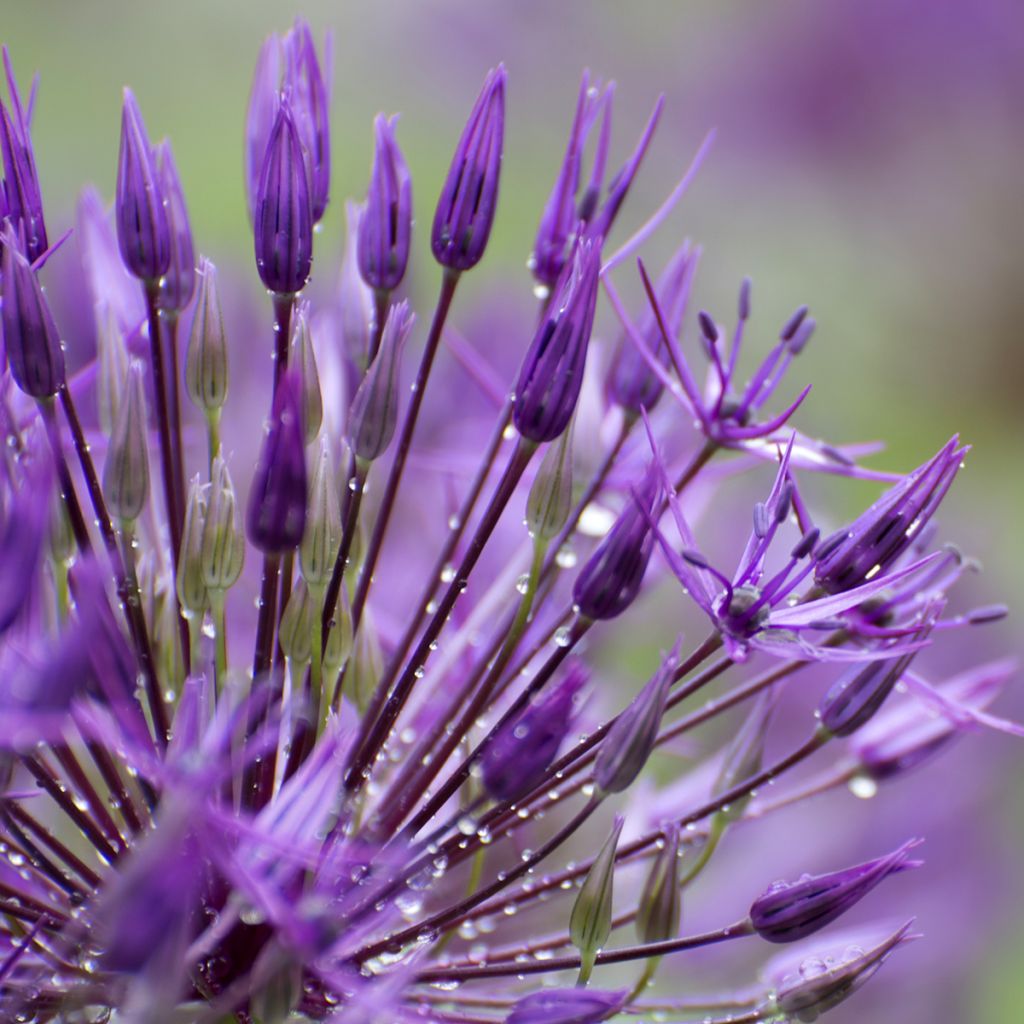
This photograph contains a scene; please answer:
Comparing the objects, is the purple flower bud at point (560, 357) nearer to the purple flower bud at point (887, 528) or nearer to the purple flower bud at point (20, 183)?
the purple flower bud at point (887, 528)

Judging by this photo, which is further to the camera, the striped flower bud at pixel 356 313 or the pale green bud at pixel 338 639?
the striped flower bud at pixel 356 313

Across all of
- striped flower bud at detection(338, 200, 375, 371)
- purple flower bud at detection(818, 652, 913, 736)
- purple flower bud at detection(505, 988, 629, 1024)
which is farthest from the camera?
striped flower bud at detection(338, 200, 375, 371)

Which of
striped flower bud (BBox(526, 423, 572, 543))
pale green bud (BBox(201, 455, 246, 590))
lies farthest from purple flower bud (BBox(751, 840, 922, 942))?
pale green bud (BBox(201, 455, 246, 590))

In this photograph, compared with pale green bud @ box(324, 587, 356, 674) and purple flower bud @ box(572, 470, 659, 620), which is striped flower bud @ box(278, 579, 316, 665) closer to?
pale green bud @ box(324, 587, 356, 674)

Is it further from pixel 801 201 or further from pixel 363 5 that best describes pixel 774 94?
pixel 363 5

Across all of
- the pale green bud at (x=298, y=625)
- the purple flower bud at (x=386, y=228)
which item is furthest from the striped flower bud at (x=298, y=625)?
the purple flower bud at (x=386, y=228)
